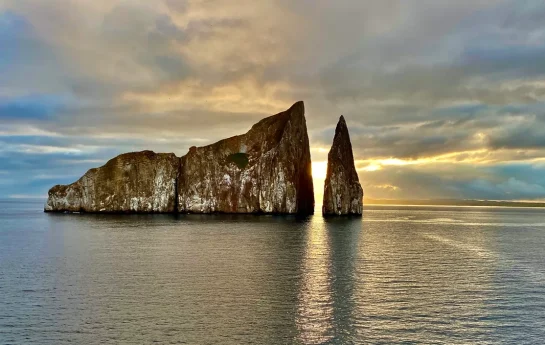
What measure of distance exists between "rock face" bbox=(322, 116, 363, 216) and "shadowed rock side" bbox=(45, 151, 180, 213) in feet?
208

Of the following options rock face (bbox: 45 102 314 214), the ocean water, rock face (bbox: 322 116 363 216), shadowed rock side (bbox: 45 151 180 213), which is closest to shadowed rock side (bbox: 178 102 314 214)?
rock face (bbox: 45 102 314 214)

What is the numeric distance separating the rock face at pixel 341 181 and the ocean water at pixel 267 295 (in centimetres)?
9974

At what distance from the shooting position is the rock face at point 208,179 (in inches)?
7269

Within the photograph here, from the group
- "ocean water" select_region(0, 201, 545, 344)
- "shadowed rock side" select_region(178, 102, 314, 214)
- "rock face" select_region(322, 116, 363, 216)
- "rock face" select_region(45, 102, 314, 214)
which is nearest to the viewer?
"ocean water" select_region(0, 201, 545, 344)

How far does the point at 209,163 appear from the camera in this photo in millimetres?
191375

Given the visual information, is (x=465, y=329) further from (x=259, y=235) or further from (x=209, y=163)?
(x=209, y=163)

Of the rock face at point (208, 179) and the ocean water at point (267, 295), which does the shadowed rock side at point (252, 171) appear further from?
the ocean water at point (267, 295)

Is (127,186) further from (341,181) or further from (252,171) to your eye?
(341,181)

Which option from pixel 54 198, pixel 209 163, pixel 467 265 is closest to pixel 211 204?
pixel 209 163

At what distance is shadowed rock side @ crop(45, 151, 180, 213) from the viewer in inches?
7387

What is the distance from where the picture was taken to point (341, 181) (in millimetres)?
172375

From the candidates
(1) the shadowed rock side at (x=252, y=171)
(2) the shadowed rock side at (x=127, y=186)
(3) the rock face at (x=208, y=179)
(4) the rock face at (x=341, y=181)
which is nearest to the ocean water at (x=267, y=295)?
(4) the rock face at (x=341, y=181)

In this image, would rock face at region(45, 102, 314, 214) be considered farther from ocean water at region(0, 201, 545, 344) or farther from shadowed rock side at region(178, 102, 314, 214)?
ocean water at region(0, 201, 545, 344)

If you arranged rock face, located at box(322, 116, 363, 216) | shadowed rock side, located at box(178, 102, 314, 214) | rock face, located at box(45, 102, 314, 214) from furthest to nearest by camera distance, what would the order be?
rock face, located at box(45, 102, 314, 214) → shadowed rock side, located at box(178, 102, 314, 214) → rock face, located at box(322, 116, 363, 216)
